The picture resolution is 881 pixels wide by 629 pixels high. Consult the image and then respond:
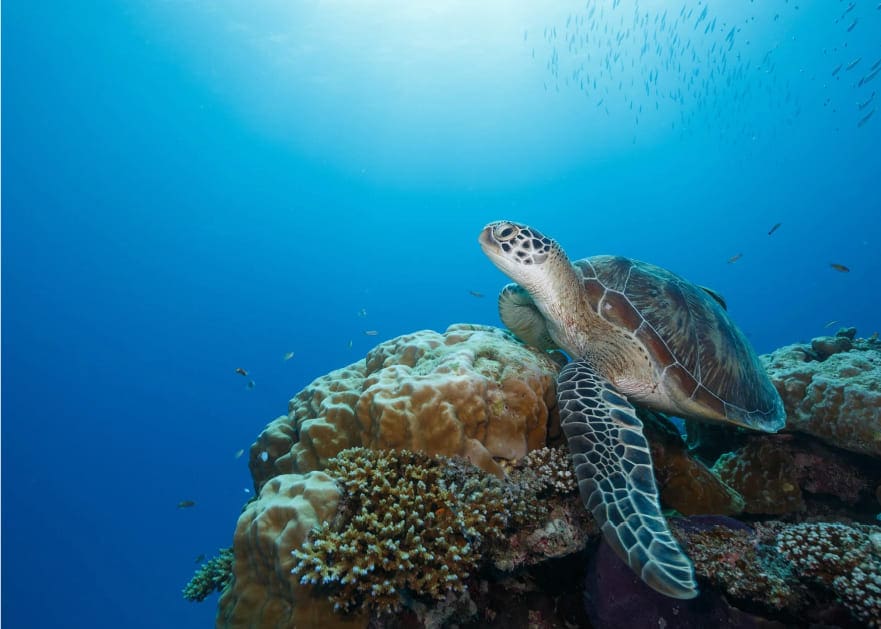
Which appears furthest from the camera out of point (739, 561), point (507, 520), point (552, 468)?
point (552, 468)

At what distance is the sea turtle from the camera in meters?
2.91

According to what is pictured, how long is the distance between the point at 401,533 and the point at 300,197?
93.0 metres

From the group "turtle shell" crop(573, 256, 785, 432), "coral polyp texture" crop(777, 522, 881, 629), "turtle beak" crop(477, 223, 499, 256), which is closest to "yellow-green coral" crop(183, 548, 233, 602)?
"turtle beak" crop(477, 223, 499, 256)

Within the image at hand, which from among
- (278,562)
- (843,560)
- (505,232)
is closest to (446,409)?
(278,562)

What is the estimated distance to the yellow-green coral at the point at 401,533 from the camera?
2.24 metres

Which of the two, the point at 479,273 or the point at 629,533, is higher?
the point at 479,273

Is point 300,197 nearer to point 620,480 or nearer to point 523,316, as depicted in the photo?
point 523,316

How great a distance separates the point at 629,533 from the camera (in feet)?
7.04

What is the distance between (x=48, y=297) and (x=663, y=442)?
84360 millimetres

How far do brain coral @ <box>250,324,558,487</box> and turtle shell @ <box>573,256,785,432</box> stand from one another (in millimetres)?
950

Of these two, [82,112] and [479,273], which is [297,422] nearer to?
[82,112]

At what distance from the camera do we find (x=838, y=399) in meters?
3.75

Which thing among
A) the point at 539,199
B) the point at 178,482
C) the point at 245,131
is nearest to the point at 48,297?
the point at 178,482

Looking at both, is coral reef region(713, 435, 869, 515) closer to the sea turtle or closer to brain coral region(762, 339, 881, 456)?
brain coral region(762, 339, 881, 456)
